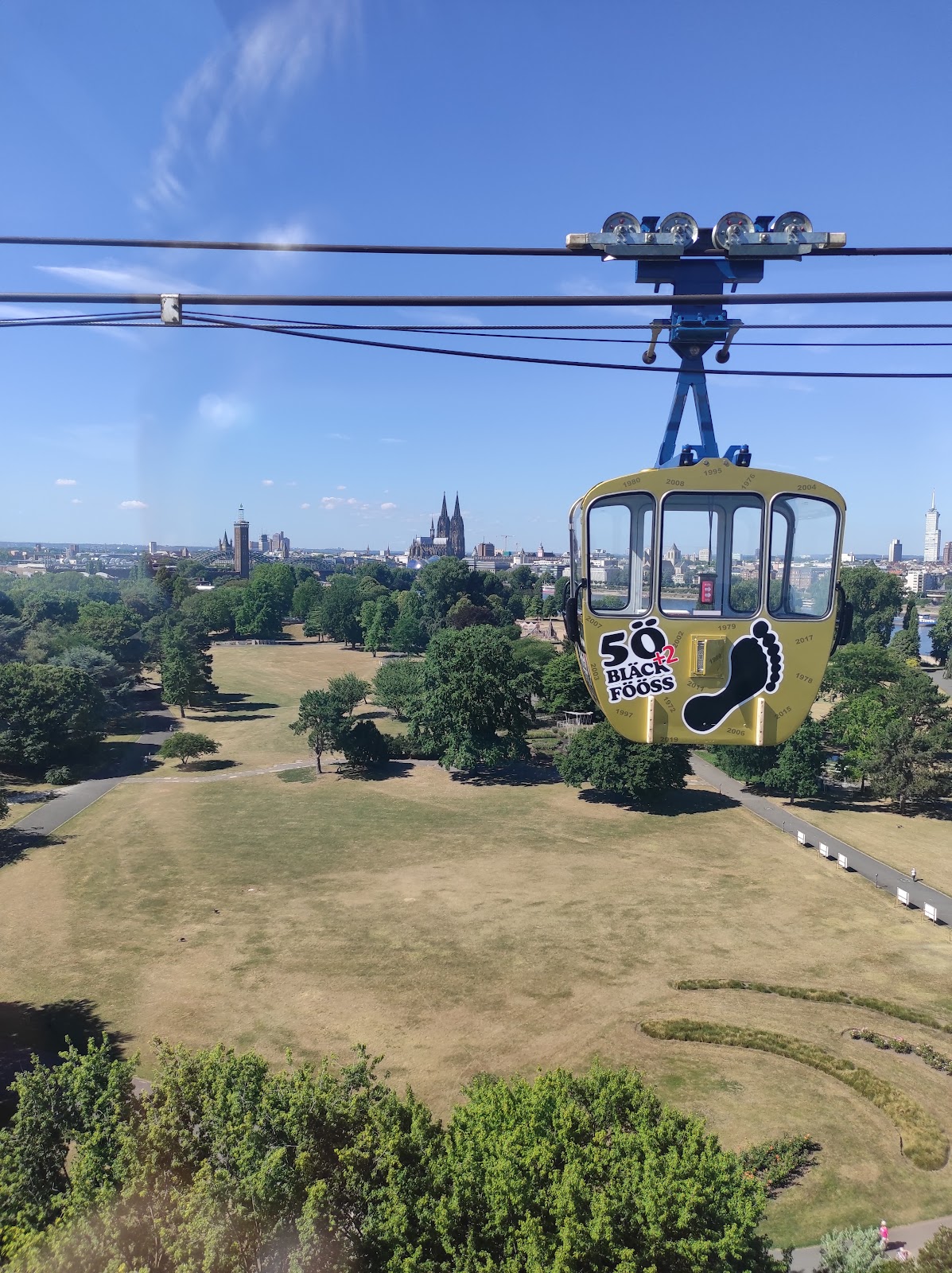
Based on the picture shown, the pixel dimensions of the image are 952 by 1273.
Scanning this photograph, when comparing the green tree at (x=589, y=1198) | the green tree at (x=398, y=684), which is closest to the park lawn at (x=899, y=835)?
the green tree at (x=589, y=1198)

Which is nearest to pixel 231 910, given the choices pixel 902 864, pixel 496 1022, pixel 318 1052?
pixel 318 1052

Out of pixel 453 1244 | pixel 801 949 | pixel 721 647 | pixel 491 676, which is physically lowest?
pixel 801 949

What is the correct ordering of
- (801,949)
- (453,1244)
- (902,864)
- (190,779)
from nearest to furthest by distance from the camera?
(453,1244) → (801,949) → (902,864) → (190,779)

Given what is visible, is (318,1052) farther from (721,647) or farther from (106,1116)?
(721,647)

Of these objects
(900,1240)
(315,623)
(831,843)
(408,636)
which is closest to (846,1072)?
(900,1240)

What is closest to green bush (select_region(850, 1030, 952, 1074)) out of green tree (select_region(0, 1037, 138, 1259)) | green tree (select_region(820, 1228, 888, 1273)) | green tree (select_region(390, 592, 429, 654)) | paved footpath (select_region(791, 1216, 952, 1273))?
paved footpath (select_region(791, 1216, 952, 1273))

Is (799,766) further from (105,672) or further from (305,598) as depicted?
(305,598)

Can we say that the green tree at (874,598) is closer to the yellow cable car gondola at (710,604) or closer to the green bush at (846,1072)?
the green bush at (846,1072)
